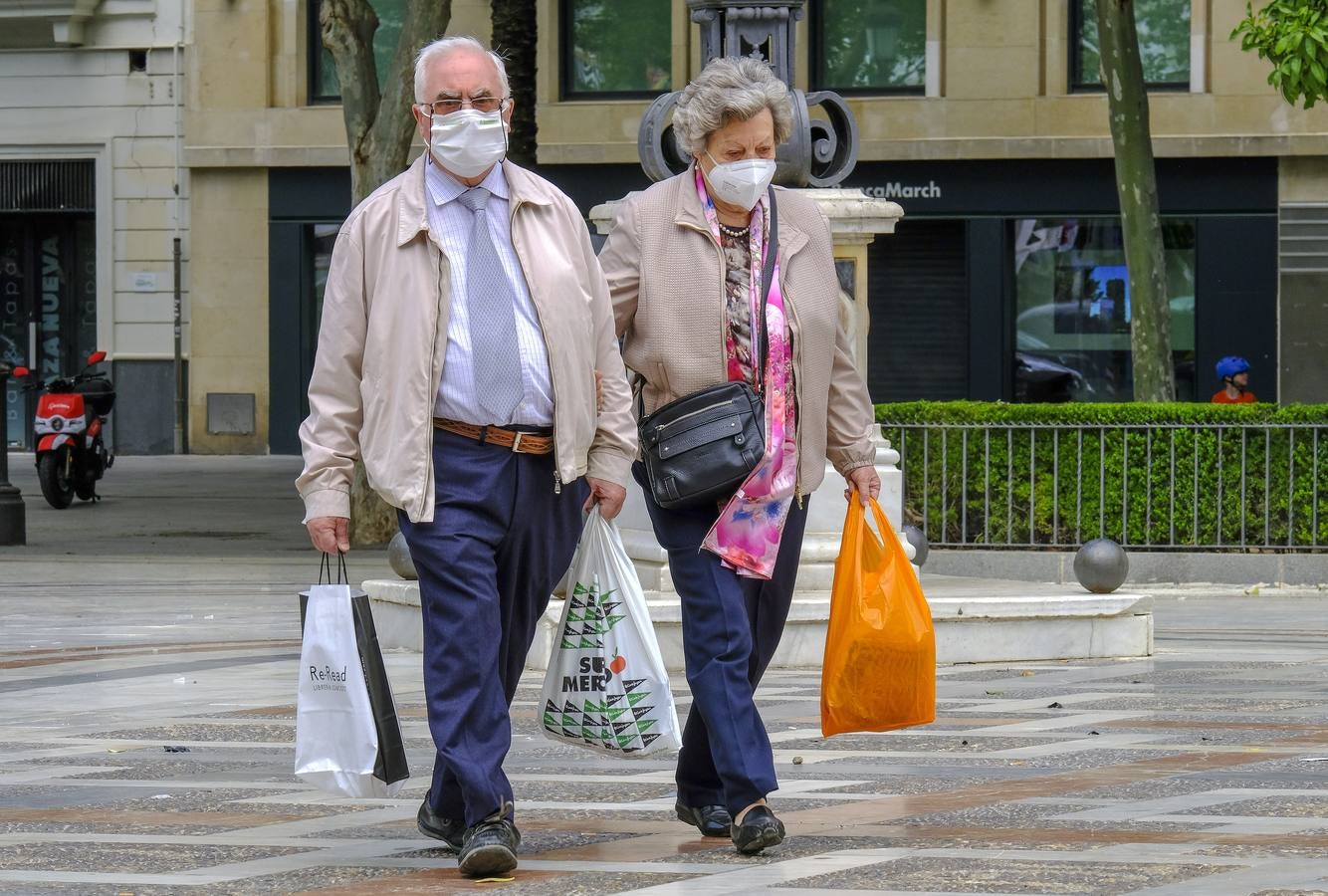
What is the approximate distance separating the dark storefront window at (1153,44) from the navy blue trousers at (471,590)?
23625 mm

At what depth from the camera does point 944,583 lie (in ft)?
37.4

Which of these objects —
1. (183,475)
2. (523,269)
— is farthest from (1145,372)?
(523,269)

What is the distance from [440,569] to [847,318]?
16.2ft

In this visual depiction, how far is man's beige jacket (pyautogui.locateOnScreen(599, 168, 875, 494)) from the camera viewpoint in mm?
5738

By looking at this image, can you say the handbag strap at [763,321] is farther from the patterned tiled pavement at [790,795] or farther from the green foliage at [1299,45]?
the green foliage at [1299,45]

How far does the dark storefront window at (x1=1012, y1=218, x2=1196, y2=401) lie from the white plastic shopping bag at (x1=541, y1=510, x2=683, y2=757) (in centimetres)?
2320

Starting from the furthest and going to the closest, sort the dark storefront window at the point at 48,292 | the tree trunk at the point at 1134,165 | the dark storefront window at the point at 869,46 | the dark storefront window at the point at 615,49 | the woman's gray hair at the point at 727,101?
the dark storefront window at the point at 48,292, the dark storefront window at the point at 615,49, the dark storefront window at the point at 869,46, the tree trunk at the point at 1134,165, the woman's gray hair at the point at 727,101

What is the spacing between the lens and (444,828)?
5.49 meters

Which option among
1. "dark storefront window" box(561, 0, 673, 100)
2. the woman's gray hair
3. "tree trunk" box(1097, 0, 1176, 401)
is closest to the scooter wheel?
"tree trunk" box(1097, 0, 1176, 401)

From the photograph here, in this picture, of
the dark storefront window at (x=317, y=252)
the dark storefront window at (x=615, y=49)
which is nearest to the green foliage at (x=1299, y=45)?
the dark storefront window at (x=615, y=49)

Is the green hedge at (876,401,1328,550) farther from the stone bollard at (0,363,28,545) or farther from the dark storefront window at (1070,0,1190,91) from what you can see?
the dark storefront window at (1070,0,1190,91)

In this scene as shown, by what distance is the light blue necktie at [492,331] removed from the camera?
5.37 metres

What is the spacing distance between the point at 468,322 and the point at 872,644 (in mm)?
1267

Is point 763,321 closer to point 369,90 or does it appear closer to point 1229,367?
point 369,90
